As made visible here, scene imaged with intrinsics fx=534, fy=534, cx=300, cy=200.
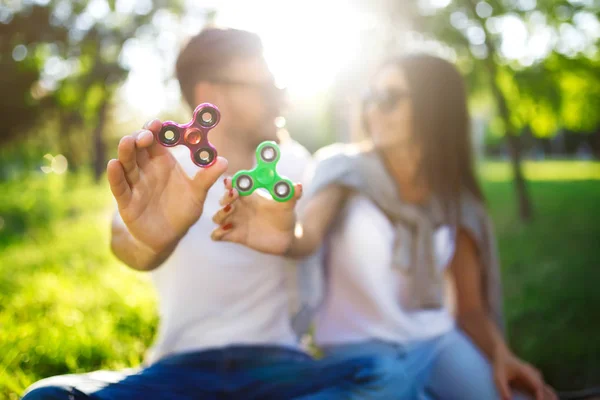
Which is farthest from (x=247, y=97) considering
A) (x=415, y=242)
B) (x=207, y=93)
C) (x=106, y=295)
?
(x=106, y=295)

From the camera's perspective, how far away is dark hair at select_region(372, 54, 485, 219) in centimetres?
277

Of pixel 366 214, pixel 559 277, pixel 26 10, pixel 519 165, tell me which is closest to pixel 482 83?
pixel 519 165

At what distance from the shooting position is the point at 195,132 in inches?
52.3

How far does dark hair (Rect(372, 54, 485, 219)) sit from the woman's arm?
288 mm

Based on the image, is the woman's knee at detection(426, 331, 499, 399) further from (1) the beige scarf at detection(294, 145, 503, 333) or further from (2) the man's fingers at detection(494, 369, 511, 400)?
(1) the beige scarf at detection(294, 145, 503, 333)

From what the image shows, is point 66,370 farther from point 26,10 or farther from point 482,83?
point 26,10

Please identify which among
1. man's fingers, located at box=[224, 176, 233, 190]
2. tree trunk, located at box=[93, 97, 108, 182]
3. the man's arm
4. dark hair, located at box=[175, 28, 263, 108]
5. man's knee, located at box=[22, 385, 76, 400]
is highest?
tree trunk, located at box=[93, 97, 108, 182]

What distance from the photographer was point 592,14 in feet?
25.2

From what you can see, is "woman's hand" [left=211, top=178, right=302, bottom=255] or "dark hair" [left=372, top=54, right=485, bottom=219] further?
"dark hair" [left=372, top=54, right=485, bottom=219]

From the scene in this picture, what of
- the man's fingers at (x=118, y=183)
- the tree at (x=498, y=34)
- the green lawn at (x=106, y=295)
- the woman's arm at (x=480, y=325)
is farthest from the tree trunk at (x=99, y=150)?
the man's fingers at (x=118, y=183)

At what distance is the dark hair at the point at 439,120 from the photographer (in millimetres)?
2766

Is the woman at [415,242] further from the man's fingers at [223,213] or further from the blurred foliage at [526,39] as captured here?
the blurred foliage at [526,39]

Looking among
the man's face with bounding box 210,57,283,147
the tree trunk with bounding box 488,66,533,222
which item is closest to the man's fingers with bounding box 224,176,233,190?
the man's face with bounding box 210,57,283,147

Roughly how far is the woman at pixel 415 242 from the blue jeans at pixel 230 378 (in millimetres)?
476
